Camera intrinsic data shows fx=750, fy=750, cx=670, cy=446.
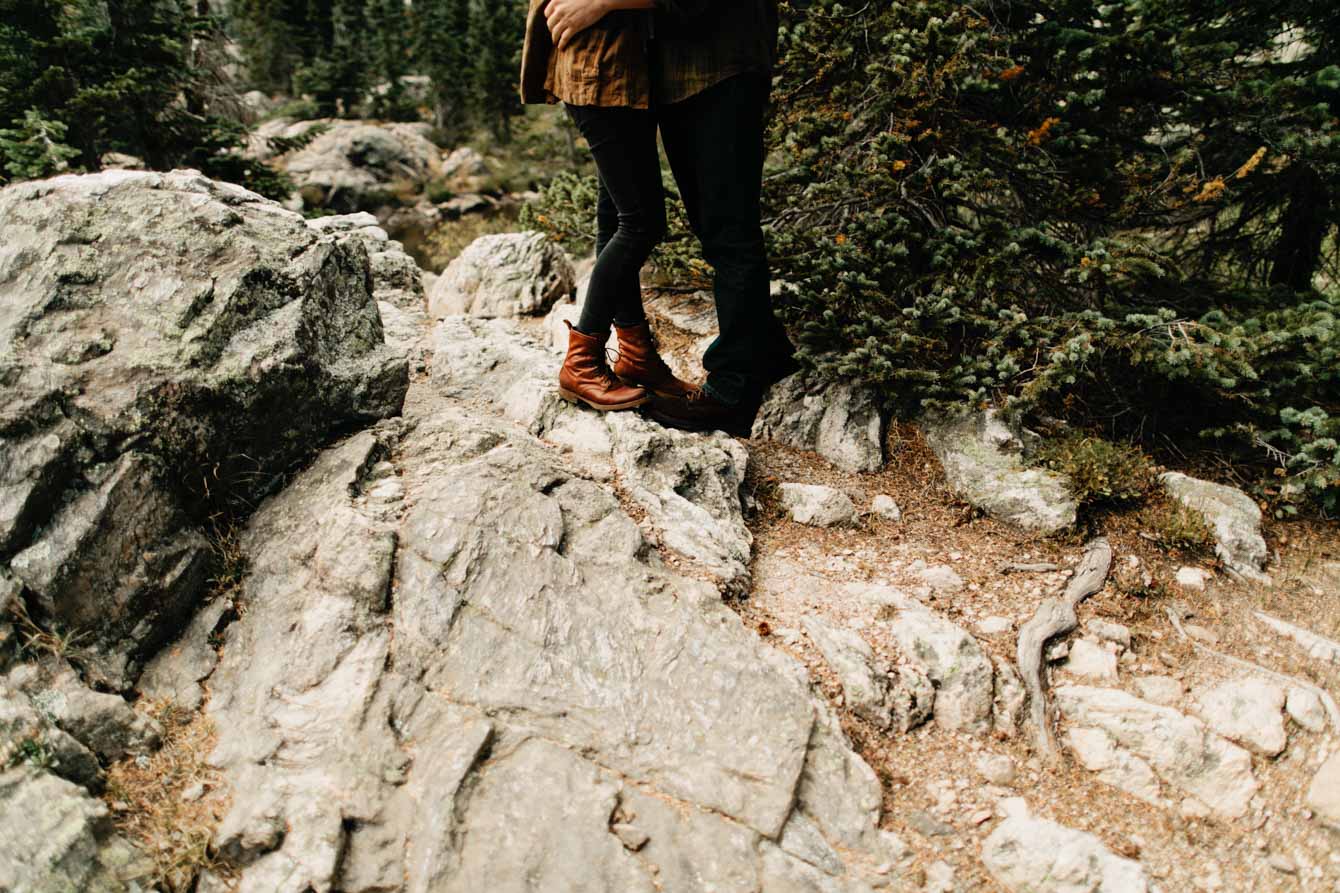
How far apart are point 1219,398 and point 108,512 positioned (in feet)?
20.4

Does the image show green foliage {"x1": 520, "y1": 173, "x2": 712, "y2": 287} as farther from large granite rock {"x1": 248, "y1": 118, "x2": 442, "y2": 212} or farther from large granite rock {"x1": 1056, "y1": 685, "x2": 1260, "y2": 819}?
large granite rock {"x1": 248, "y1": 118, "x2": 442, "y2": 212}

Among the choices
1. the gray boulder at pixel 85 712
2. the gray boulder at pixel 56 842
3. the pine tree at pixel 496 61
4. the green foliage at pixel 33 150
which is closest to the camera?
the gray boulder at pixel 56 842

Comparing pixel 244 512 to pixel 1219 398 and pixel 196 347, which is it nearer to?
pixel 196 347

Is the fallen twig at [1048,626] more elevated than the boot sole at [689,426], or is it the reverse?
the boot sole at [689,426]

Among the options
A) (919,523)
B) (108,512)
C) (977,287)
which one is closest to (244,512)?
(108,512)

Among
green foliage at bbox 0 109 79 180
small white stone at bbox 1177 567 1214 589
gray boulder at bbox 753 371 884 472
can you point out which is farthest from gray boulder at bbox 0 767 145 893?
green foliage at bbox 0 109 79 180

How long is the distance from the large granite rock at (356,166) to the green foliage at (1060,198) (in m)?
26.0

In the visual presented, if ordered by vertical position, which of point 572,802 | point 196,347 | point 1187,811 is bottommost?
point 1187,811

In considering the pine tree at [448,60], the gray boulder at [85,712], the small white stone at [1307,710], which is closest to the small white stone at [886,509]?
the small white stone at [1307,710]

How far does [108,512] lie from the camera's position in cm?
313

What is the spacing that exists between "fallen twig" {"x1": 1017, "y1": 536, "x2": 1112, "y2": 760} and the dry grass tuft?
10.4ft

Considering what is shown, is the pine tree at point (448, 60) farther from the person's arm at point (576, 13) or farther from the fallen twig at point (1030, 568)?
the fallen twig at point (1030, 568)

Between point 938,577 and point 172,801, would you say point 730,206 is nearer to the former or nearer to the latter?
point 938,577

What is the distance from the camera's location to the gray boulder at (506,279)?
6.83 meters
